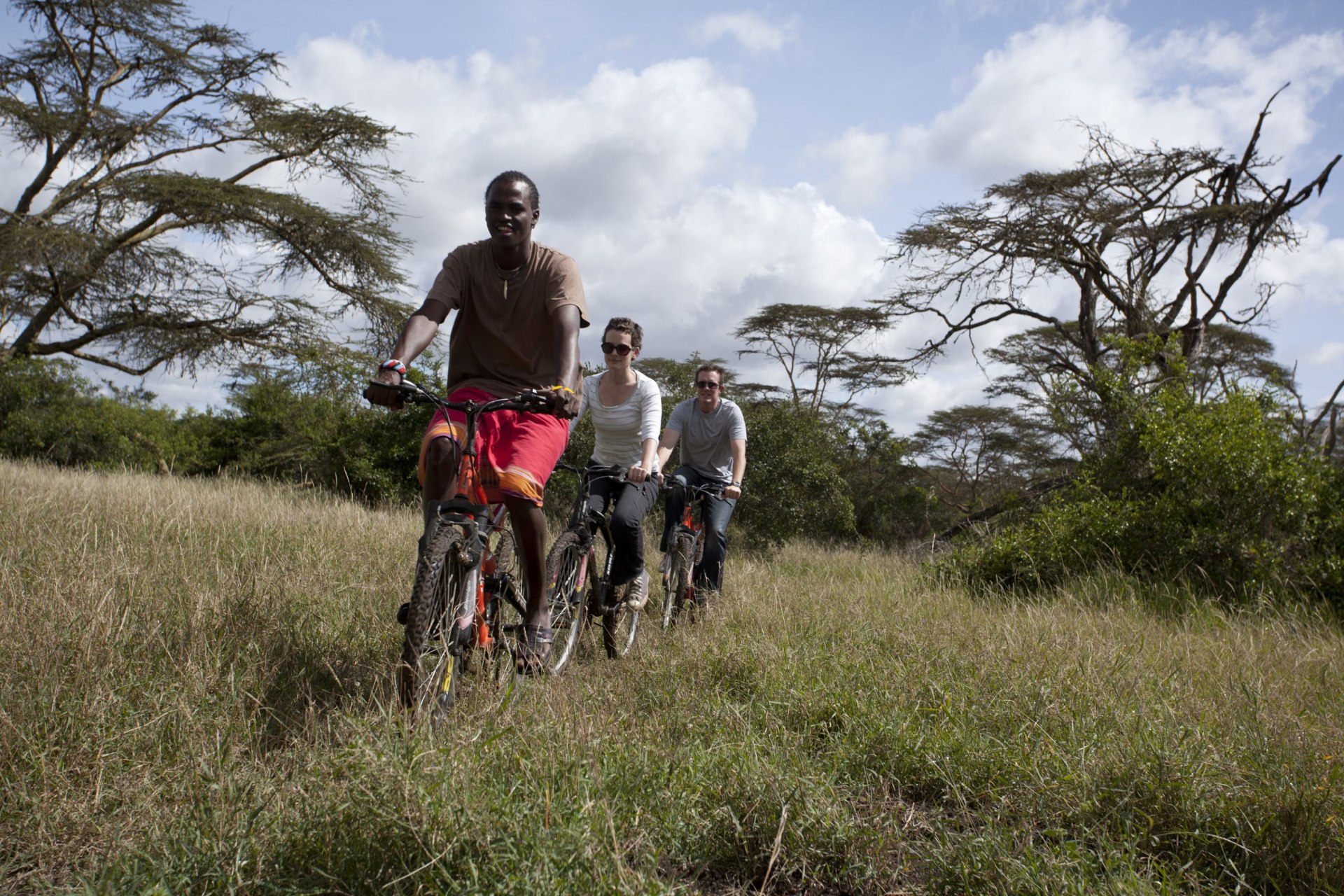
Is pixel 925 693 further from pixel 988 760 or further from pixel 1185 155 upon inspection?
pixel 1185 155

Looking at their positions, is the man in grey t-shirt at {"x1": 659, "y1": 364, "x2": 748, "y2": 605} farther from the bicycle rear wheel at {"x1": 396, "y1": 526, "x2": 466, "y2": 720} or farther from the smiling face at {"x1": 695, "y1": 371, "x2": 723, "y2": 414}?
the bicycle rear wheel at {"x1": 396, "y1": 526, "x2": 466, "y2": 720}

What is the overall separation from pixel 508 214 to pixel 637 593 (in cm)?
227

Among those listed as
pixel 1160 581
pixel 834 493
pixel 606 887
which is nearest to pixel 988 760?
pixel 606 887

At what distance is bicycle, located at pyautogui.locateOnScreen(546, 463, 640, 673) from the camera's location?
4.34 meters

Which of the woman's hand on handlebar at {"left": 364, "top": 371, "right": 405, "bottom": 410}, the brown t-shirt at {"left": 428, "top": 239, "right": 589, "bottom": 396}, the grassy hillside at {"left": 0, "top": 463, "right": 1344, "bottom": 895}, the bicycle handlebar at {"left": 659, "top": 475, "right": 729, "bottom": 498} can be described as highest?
the brown t-shirt at {"left": 428, "top": 239, "right": 589, "bottom": 396}

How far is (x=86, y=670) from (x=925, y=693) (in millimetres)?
3150

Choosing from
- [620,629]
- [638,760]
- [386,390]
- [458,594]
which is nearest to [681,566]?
[620,629]

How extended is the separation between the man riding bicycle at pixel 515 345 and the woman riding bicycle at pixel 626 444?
1102 mm

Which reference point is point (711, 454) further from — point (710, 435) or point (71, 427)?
point (71, 427)

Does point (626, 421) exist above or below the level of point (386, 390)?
above

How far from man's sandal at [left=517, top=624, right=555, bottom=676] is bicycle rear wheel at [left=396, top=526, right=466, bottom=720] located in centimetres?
45

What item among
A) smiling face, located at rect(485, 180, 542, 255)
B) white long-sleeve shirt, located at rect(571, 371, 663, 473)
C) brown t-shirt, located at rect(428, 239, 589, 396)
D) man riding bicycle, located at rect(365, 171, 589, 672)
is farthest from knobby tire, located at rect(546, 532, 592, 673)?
smiling face, located at rect(485, 180, 542, 255)

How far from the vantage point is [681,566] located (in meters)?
5.93

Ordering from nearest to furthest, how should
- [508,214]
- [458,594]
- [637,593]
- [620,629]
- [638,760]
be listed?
1. [638,760]
2. [458,594]
3. [508,214]
4. [637,593]
5. [620,629]
